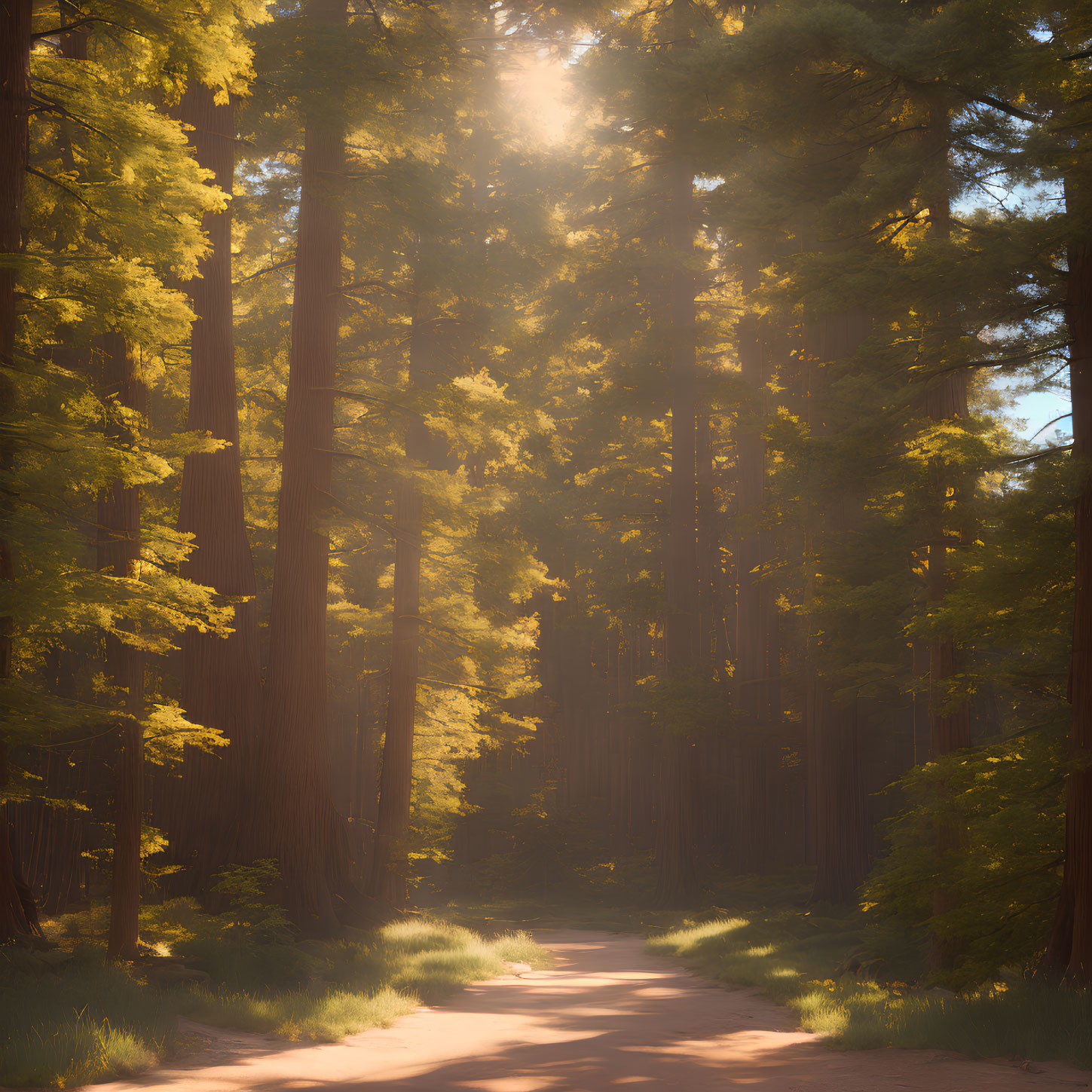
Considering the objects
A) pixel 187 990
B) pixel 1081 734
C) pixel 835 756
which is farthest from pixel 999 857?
pixel 835 756

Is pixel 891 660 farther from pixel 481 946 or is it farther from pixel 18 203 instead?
pixel 18 203

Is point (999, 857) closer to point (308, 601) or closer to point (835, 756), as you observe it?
point (308, 601)

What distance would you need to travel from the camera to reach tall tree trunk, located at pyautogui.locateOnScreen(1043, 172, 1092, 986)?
7.33 meters

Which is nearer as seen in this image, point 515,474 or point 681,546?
point 681,546

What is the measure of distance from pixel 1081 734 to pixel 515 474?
Answer: 2096 cm

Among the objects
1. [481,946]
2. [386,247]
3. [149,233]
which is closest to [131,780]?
[149,233]

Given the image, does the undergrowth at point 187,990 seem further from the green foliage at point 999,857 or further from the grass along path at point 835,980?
the green foliage at point 999,857

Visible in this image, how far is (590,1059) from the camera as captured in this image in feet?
22.8

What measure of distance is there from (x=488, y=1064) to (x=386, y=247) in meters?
13.0

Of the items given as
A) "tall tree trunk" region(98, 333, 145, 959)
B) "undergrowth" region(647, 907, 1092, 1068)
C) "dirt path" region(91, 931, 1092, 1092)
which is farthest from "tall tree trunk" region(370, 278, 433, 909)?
"tall tree trunk" region(98, 333, 145, 959)

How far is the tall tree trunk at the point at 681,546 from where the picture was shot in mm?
20422

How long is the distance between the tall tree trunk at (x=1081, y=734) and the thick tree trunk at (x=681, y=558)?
1247 cm

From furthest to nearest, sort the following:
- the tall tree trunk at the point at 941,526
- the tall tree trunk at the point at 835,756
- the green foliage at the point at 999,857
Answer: the tall tree trunk at the point at 835,756
the tall tree trunk at the point at 941,526
the green foliage at the point at 999,857

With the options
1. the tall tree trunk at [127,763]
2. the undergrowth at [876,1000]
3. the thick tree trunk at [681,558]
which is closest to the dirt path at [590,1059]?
the undergrowth at [876,1000]
